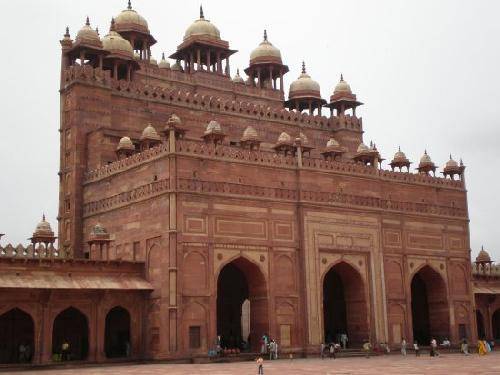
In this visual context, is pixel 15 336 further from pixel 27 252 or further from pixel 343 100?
pixel 343 100

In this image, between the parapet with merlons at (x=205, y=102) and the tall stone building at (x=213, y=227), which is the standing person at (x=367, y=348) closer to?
the tall stone building at (x=213, y=227)

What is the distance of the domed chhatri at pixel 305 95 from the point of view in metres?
36.7

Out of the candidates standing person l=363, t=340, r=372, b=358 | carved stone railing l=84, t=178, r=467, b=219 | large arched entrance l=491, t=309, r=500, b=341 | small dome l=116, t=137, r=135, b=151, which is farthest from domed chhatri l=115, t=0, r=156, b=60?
large arched entrance l=491, t=309, r=500, b=341

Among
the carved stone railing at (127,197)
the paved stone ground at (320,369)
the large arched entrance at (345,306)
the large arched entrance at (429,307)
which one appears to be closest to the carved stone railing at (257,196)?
the carved stone railing at (127,197)

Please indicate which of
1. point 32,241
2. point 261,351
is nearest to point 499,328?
A: point 261,351

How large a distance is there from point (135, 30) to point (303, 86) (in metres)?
8.34

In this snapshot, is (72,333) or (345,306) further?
(345,306)

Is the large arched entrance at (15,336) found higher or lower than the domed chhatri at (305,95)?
lower

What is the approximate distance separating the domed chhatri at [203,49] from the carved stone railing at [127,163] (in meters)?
8.39

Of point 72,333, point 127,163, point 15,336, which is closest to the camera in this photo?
point 15,336

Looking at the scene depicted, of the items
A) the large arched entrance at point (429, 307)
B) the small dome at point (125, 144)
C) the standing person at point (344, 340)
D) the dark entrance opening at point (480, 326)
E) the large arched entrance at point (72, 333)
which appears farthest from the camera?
the dark entrance opening at point (480, 326)

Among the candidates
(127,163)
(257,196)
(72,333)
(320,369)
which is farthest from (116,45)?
(320,369)

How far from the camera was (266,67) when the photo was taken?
3688cm

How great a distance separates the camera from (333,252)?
91.7 ft
